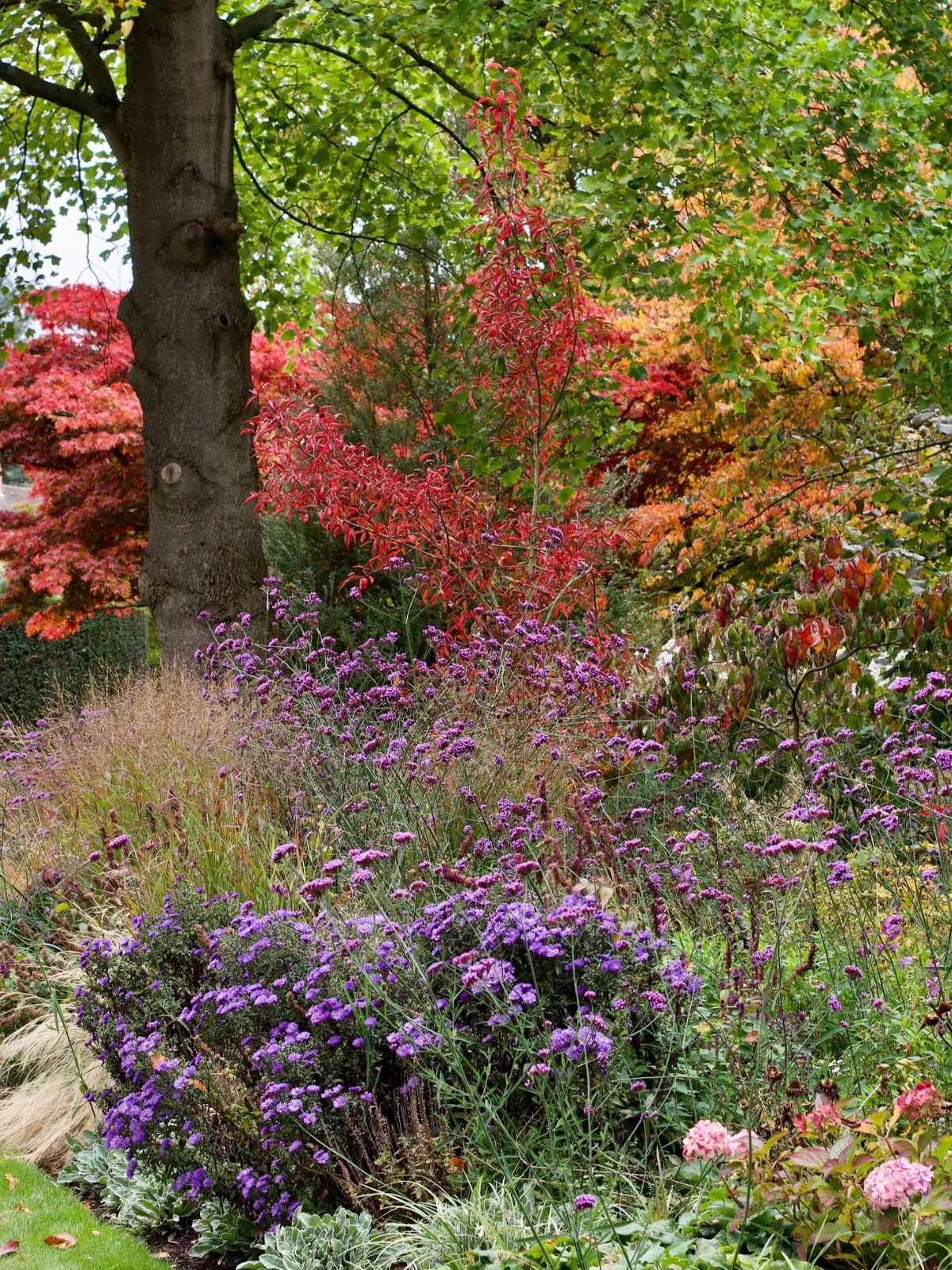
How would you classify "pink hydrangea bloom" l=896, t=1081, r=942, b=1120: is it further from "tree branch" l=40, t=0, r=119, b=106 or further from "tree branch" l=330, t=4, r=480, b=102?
"tree branch" l=40, t=0, r=119, b=106

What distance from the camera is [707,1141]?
215 centimetres

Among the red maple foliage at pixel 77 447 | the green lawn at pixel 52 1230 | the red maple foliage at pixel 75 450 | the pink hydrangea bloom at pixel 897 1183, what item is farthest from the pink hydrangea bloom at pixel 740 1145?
the red maple foliage at pixel 75 450

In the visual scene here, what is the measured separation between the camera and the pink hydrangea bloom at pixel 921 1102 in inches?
94.5

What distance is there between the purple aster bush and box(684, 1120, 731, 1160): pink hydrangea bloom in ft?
1.64

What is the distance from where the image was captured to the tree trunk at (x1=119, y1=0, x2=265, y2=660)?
7.83 m

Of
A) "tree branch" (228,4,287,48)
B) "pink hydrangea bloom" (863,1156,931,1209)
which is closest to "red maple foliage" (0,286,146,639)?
"tree branch" (228,4,287,48)

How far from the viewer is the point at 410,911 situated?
359 centimetres

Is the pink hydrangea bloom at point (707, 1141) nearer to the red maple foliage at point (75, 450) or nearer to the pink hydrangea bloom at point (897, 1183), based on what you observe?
the pink hydrangea bloom at point (897, 1183)

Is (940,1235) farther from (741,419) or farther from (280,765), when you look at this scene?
(741,419)

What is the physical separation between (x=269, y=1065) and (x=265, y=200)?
1003 cm

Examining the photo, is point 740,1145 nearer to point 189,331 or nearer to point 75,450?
point 189,331

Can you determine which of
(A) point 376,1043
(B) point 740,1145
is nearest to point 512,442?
(A) point 376,1043

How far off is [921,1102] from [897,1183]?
0.41 meters

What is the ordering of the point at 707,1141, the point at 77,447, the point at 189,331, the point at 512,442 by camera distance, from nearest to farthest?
1. the point at 707,1141
2. the point at 512,442
3. the point at 189,331
4. the point at 77,447
